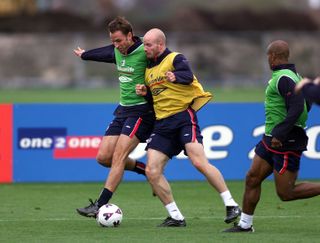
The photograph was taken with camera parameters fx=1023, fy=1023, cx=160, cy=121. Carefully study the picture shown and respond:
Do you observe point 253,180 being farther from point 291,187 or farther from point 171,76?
point 171,76

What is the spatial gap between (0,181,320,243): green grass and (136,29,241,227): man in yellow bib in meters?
0.38

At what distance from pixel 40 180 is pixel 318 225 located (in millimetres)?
6215

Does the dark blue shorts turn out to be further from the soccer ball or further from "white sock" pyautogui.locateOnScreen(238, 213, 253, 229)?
"white sock" pyautogui.locateOnScreen(238, 213, 253, 229)

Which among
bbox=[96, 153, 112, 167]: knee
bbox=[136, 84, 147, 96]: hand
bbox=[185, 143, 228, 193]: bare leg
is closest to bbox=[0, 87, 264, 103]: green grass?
bbox=[96, 153, 112, 167]: knee

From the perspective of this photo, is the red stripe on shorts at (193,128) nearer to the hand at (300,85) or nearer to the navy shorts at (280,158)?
the navy shorts at (280,158)

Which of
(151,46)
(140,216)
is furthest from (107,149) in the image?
(151,46)

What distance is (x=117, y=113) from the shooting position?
12688mm

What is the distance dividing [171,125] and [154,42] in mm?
973

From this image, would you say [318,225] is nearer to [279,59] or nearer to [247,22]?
[279,59]

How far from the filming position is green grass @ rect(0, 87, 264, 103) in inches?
1362

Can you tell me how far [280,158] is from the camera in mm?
10945

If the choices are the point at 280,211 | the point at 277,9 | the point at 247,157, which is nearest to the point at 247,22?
the point at 277,9

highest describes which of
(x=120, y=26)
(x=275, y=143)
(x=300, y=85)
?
(x=120, y=26)

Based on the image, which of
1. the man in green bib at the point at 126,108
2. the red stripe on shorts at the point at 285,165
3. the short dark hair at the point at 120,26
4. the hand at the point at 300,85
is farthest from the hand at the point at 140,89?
the hand at the point at 300,85
